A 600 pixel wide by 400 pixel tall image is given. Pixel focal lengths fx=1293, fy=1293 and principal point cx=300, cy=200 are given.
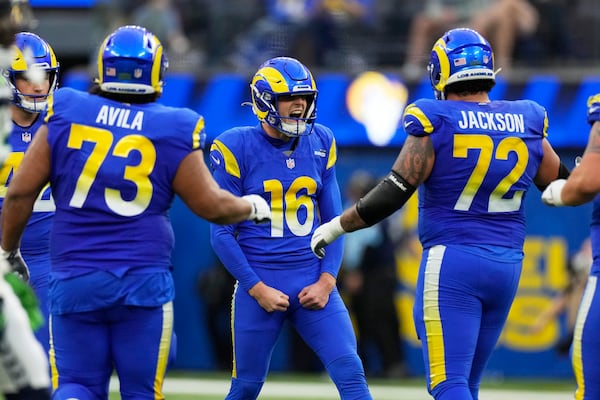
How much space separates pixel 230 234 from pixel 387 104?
21.5 ft

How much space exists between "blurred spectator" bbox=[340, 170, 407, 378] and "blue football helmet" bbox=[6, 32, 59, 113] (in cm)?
589

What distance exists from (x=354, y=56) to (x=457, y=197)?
7.70 meters

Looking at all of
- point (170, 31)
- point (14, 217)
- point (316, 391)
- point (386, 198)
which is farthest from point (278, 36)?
point (14, 217)

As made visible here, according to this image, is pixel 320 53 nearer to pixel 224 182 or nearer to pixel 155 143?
pixel 224 182

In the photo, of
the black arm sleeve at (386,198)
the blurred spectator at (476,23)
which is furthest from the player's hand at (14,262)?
the blurred spectator at (476,23)

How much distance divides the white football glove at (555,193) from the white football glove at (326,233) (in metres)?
1.02

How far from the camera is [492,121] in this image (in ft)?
20.1

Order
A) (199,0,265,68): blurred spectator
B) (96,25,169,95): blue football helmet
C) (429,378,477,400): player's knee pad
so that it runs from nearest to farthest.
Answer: (96,25,169,95): blue football helmet, (429,378,477,400): player's knee pad, (199,0,265,68): blurred spectator

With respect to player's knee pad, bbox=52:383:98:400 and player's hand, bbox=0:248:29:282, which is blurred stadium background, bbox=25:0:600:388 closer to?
player's hand, bbox=0:248:29:282

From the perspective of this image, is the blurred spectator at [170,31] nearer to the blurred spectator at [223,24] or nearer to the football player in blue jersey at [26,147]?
the blurred spectator at [223,24]

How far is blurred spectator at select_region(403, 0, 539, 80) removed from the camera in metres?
13.3

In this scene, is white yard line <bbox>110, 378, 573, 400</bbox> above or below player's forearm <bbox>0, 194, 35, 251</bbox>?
below

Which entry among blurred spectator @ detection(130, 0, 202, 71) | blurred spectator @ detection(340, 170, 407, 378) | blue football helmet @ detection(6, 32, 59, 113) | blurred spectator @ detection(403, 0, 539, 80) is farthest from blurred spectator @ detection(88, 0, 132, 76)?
blue football helmet @ detection(6, 32, 59, 113)

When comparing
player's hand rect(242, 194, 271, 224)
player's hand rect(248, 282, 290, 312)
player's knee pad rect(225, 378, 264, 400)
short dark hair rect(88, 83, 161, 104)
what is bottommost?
player's knee pad rect(225, 378, 264, 400)
